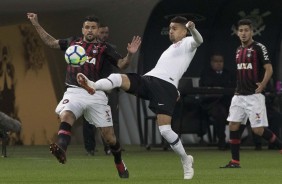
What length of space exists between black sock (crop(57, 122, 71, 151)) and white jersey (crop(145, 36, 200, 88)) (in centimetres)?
123

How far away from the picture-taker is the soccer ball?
42.3 ft

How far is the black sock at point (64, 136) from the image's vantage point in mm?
12531

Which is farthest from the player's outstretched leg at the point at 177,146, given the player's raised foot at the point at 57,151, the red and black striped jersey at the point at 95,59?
the player's raised foot at the point at 57,151

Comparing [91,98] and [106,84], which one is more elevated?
[106,84]

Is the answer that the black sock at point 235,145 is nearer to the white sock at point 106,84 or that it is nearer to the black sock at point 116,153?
the black sock at point 116,153

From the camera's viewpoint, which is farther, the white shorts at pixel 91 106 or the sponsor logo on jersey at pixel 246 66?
the sponsor logo on jersey at pixel 246 66

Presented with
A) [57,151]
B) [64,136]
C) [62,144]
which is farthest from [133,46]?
[57,151]

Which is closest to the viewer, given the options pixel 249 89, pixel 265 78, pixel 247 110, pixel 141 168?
pixel 141 168

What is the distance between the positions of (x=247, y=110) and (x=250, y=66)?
86cm

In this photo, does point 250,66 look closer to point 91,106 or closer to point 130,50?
point 130,50

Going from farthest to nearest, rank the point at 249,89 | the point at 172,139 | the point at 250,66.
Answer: the point at 250,66 < the point at 249,89 < the point at 172,139

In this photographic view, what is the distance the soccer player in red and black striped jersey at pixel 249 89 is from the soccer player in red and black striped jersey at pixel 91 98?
266 cm

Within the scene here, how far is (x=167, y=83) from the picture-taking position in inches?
515

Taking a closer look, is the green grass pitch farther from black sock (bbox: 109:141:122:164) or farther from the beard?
the beard
